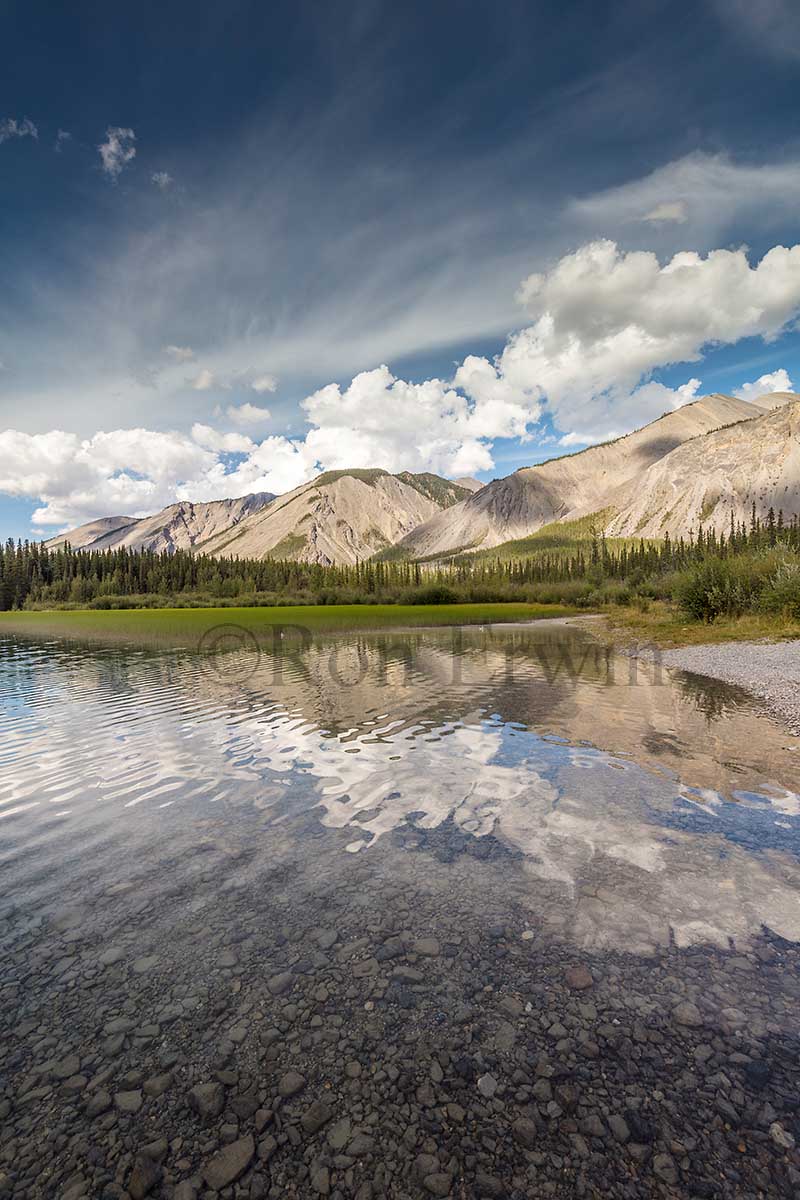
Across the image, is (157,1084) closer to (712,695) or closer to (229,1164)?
(229,1164)

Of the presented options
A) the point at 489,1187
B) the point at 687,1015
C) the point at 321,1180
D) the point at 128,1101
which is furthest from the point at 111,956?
the point at 687,1015

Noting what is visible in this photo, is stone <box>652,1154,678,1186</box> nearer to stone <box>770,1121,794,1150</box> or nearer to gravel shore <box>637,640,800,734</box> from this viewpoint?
stone <box>770,1121,794,1150</box>

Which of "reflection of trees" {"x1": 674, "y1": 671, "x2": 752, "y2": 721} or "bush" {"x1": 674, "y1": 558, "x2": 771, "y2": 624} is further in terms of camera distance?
"bush" {"x1": 674, "y1": 558, "x2": 771, "y2": 624}

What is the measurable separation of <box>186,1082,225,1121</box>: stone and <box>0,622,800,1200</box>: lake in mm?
28

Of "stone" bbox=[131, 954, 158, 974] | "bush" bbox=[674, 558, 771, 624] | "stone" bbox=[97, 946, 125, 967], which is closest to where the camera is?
"stone" bbox=[131, 954, 158, 974]

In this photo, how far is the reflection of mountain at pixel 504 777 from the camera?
8.59 m

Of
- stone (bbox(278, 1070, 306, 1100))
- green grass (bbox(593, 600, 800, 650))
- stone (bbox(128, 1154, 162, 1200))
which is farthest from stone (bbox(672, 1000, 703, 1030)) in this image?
green grass (bbox(593, 600, 800, 650))

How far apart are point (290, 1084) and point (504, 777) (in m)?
9.95

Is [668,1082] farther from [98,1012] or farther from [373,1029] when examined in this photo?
[98,1012]

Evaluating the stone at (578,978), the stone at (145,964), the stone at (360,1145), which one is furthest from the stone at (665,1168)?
the stone at (145,964)

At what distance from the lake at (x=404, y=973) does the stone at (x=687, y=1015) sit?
0.04m

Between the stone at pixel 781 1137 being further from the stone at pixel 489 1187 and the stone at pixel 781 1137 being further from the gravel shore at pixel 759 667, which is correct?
the gravel shore at pixel 759 667

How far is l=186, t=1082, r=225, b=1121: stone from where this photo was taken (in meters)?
4.75

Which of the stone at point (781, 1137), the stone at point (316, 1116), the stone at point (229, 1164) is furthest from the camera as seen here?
the stone at point (316, 1116)
